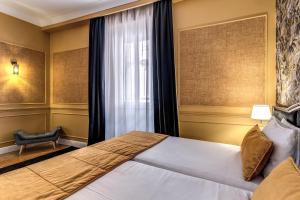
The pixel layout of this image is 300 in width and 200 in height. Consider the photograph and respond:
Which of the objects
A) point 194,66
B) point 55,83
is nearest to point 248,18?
point 194,66

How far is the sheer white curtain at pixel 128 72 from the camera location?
3.04 meters

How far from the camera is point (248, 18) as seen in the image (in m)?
2.40

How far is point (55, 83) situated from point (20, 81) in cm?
68

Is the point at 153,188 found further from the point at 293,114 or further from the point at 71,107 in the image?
the point at 71,107

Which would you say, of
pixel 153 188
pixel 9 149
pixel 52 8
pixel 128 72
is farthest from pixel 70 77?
pixel 153 188

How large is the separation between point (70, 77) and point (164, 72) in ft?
7.52

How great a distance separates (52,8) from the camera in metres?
3.51

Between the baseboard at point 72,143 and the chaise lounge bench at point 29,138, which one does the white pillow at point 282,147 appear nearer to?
the baseboard at point 72,143

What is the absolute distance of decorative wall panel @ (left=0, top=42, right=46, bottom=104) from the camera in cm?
339

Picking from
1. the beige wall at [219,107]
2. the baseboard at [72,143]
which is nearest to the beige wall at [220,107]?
the beige wall at [219,107]

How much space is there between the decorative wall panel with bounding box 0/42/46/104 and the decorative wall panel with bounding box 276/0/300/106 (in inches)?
176

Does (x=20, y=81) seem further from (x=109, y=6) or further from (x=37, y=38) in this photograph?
(x=109, y=6)

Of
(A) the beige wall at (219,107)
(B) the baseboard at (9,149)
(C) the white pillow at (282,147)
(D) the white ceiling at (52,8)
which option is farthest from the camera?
(B) the baseboard at (9,149)

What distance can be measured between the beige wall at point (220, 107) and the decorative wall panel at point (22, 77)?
124 inches
